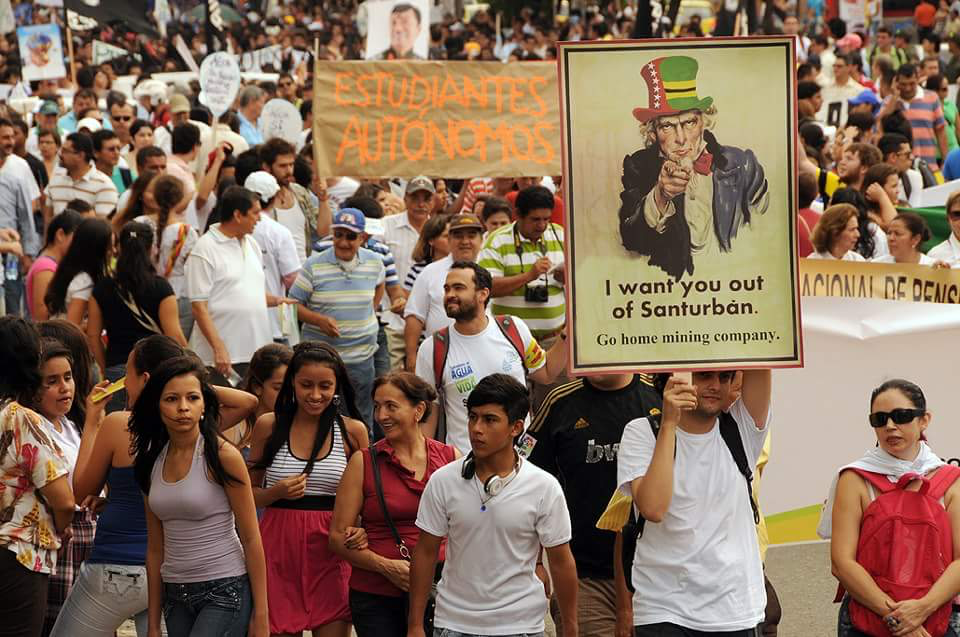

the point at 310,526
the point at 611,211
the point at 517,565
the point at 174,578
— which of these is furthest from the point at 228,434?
the point at 611,211

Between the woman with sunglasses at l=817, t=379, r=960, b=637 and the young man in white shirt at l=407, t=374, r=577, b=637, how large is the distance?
1045 millimetres

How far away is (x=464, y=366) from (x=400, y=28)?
9527 millimetres

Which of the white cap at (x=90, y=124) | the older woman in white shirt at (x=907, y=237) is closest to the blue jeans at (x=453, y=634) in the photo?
the older woman in white shirt at (x=907, y=237)

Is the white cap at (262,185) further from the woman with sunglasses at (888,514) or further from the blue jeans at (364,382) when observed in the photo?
the woman with sunglasses at (888,514)

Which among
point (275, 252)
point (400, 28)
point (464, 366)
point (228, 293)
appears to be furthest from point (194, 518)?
point (400, 28)

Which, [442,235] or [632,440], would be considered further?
[442,235]

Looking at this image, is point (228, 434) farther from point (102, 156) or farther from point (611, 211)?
point (102, 156)

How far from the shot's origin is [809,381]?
9.38 meters

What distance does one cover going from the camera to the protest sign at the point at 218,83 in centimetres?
1537

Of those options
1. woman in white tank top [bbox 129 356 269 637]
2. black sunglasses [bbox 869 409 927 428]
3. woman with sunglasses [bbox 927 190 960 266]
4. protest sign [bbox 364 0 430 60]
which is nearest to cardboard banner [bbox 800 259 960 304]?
woman with sunglasses [bbox 927 190 960 266]

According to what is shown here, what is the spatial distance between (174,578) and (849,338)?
4855 mm

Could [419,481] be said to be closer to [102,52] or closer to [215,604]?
[215,604]

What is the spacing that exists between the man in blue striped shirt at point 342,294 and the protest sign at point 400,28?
673 centimetres

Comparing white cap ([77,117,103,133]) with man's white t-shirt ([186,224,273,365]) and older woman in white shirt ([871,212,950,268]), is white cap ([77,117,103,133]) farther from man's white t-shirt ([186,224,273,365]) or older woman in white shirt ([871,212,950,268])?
older woman in white shirt ([871,212,950,268])
